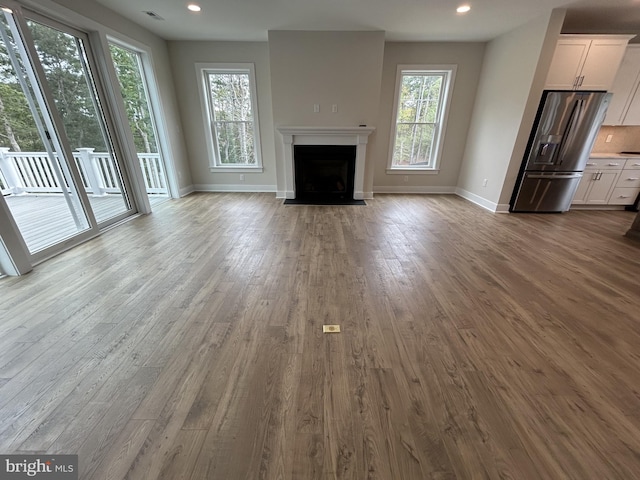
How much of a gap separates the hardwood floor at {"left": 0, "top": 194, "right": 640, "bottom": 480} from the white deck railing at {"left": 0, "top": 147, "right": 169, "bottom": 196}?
107 cm

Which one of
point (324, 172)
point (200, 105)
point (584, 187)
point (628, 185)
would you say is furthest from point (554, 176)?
point (200, 105)

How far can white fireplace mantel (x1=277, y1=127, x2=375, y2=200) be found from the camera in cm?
450

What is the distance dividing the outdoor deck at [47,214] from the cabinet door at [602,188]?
24.9ft

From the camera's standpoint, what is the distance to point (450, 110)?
498 centimetres

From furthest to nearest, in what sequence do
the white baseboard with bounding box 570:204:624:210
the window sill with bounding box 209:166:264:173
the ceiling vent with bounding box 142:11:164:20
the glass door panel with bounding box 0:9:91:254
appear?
the window sill with bounding box 209:166:264:173, the white baseboard with bounding box 570:204:624:210, the ceiling vent with bounding box 142:11:164:20, the glass door panel with bounding box 0:9:91:254

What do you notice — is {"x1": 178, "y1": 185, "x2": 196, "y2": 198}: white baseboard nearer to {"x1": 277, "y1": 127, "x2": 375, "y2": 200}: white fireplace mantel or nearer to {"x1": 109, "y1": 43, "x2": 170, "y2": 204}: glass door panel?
{"x1": 109, "y1": 43, "x2": 170, "y2": 204}: glass door panel

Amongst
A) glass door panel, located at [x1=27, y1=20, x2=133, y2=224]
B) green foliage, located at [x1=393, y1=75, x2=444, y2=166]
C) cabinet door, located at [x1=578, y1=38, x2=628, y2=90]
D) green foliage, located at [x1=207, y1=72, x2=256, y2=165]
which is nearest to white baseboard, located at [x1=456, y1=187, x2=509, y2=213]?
green foliage, located at [x1=393, y1=75, x2=444, y2=166]

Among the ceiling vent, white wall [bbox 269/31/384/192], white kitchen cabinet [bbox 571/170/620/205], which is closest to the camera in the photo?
the ceiling vent

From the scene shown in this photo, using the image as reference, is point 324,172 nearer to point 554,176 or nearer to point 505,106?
point 505,106

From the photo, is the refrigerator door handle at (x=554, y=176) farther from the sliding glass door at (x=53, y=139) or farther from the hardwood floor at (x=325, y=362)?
the sliding glass door at (x=53, y=139)

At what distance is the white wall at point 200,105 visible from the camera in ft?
15.1

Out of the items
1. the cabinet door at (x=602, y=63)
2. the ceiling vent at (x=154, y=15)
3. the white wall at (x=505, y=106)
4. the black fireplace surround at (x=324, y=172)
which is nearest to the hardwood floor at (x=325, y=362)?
the white wall at (x=505, y=106)

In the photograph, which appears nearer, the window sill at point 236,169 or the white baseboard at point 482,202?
the white baseboard at point 482,202

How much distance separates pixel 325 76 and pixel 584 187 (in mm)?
4729
